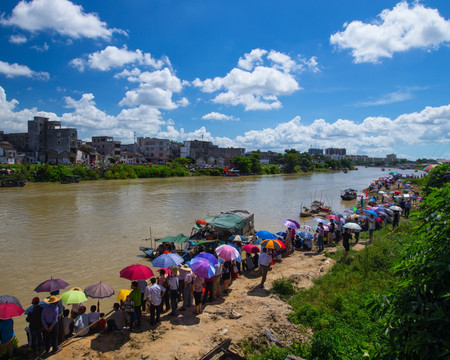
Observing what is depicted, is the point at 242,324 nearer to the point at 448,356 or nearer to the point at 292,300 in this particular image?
the point at 292,300

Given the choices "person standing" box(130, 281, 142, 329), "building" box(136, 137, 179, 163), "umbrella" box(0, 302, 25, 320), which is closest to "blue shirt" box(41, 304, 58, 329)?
"umbrella" box(0, 302, 25, 320)

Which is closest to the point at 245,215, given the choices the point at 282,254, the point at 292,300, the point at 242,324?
the point at 282,254

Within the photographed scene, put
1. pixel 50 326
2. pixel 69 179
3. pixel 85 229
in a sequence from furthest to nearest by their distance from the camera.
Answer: pixel 69 179 → pixel 85 229 → pixel 50 326

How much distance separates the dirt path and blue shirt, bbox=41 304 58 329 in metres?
0.72

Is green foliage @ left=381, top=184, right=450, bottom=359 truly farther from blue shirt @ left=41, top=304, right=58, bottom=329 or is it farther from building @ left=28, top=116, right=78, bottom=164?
building @ left=28, top=116, right=78, bottom=164

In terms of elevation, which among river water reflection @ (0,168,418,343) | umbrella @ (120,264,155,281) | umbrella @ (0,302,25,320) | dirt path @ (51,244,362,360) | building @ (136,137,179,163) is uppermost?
building @ (136,137,179,163)

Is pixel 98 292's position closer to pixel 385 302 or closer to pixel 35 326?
pixel 35 326

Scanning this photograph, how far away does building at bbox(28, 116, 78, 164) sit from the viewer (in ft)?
233

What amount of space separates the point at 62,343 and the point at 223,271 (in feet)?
17.3

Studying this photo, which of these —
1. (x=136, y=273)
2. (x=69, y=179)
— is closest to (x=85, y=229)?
(x=136, y=273)

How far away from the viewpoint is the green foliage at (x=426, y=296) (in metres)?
3.05

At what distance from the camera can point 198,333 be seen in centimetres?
748

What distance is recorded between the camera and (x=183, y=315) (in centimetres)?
853

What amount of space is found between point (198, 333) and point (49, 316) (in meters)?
3.66
